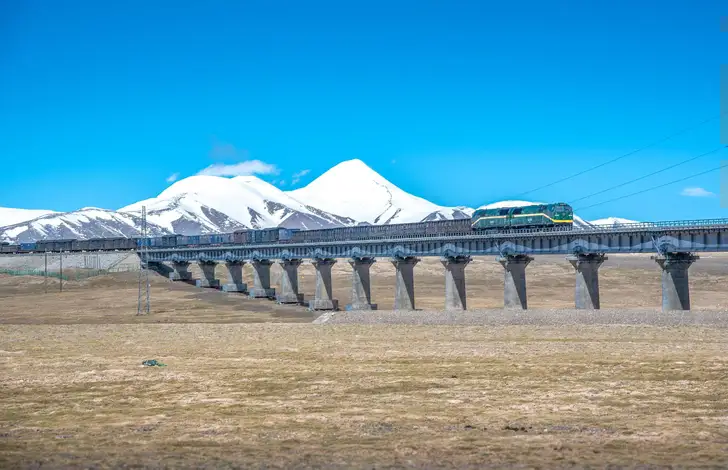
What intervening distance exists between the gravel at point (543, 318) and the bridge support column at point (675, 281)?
2529 millimetres

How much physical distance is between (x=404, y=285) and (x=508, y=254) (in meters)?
14.3

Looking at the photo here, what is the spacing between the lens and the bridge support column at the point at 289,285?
107250 millimetres

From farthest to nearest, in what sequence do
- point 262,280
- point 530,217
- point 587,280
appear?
point 262,280 → point 530,217 → point 587,280

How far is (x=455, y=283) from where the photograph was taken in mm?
83812

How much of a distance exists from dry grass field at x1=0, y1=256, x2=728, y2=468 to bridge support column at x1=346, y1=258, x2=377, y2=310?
34.4 metres

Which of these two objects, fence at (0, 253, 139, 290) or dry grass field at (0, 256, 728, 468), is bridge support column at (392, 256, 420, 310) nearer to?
dry grass field at (0, 256, 728, 468)

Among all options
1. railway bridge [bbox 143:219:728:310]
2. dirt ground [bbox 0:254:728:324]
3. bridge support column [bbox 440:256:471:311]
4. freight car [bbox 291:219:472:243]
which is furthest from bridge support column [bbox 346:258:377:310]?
bridge support column [bbox 440:256:471:311]

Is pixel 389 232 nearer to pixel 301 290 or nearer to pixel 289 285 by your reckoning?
pixel 289 285

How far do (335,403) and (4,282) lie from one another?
129 meters

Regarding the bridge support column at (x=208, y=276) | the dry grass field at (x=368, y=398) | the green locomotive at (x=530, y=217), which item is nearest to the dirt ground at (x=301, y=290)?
the bridge support column at (x=208, y=276)

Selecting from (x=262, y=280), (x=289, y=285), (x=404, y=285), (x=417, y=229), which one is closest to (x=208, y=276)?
(x=262, y=280)

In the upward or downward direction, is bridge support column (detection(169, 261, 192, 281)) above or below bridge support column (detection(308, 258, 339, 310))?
above

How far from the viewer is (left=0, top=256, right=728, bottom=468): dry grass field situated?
63.1ft

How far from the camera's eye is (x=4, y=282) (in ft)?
450
